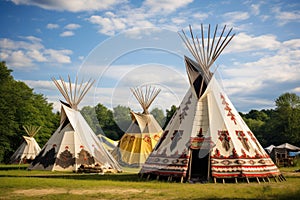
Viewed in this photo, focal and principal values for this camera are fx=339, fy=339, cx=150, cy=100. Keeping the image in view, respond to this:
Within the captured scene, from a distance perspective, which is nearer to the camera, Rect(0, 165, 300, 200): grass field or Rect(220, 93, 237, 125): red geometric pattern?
Rect(0, 165, 300, 200): grass field

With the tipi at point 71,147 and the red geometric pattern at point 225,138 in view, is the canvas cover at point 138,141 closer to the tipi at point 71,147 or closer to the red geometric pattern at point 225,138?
the tipi at point 71,147

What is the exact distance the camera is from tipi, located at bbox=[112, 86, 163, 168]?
92.9ft

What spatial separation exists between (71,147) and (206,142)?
916cm

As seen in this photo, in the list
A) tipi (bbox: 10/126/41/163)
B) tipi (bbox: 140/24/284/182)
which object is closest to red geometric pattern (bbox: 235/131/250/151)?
tipi (bbox: 140/24/284/182)

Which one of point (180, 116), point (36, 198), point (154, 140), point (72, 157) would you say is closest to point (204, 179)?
point (180, 116)

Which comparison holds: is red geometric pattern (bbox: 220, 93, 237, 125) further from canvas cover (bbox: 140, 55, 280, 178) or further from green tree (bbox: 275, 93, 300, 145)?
green tree (bbox: 275, 93, 300, 145)

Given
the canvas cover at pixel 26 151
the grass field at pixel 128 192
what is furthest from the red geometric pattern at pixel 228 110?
the canvas cover at pixel 26 151

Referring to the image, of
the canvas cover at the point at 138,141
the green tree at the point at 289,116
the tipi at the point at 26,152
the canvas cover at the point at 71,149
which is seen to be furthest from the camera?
the green tree at the point at 289,116

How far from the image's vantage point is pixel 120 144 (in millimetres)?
29562

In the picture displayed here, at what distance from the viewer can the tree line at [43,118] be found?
1234 inches

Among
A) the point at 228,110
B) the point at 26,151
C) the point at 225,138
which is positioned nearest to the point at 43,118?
the point at 26,151

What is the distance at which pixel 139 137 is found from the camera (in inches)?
1146

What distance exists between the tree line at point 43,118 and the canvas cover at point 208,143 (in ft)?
51.0

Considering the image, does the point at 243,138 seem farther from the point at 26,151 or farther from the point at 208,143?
the point at 26,151
